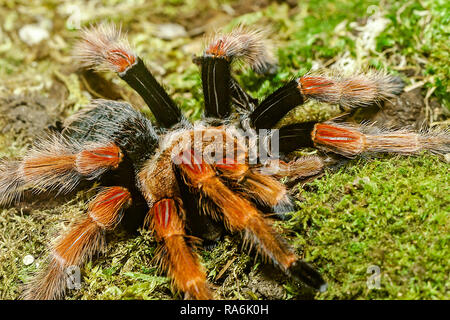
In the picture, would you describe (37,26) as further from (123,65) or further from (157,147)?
(157,147)

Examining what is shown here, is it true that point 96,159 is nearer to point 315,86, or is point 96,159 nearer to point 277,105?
point 277,105

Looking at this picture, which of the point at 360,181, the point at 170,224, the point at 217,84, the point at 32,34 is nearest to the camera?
the point at 170,224

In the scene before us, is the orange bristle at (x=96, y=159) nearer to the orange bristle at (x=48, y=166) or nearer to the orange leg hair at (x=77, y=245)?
the orange bristle at (x=48, y=166)

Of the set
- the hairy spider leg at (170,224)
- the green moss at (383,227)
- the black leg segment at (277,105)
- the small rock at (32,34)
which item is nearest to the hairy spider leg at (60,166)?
the hairy spider leg at (170,224)

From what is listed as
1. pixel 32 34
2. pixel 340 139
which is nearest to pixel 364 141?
pixel 340 139

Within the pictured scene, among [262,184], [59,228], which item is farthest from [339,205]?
[59,228]
